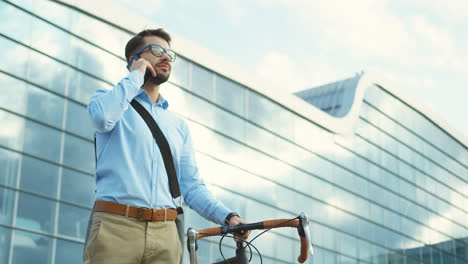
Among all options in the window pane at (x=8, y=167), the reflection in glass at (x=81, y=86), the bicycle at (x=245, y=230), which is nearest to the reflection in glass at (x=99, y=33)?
the reflection in glass at (x=81, y=86)

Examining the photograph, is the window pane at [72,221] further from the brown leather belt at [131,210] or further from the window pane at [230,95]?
the brown leather belt at [131,210]

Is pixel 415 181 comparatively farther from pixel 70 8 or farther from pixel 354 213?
pixel 70 8

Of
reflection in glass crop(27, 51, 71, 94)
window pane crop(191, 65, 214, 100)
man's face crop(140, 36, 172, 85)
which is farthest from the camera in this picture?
window pane crop(191, 65, 214, 100)

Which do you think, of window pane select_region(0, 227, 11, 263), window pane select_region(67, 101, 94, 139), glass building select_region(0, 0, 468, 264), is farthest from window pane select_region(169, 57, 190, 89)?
window pane select_region(0, 227, 11, 263)

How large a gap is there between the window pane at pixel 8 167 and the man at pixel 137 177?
39.5 ft

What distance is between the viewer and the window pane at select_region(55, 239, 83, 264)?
1595cm

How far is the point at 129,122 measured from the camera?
3.65m

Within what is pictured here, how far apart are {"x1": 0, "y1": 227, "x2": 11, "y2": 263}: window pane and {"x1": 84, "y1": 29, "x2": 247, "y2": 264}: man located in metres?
12.0

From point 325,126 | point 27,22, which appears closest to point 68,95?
point 27,22

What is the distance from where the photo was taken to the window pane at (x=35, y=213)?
15312 millimetres

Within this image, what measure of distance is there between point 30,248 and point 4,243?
632 millimetres

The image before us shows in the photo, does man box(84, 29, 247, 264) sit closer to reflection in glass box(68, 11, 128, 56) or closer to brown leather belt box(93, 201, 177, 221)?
brown leather belt box(93, 201, 177, 221)

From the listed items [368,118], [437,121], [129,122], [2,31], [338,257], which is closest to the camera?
[129,122]

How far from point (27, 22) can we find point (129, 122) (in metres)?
13.6
